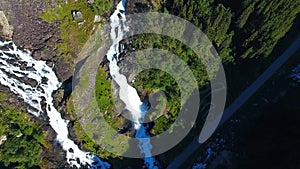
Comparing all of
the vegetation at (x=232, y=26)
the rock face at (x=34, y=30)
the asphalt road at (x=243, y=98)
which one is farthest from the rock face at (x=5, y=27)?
the asphalt road at (x=243, y=98)

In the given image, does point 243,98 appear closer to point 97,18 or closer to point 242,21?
point 242,21

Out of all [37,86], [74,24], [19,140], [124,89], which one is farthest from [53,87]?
[124,89]

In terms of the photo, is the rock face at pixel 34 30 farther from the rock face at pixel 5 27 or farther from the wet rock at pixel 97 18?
the wet rock at pixel 97 18

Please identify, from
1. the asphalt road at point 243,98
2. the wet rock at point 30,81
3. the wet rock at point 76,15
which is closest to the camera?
the asphalt road at point 243,98

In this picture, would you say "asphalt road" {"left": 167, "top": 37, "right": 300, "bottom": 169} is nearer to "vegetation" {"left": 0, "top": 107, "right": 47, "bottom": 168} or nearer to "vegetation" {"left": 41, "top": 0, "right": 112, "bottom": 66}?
"vegetation" {"left": 0, "top": 107, "right": 47, "bottom": 168}

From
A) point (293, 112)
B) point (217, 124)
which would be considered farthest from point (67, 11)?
point (293, 112)
